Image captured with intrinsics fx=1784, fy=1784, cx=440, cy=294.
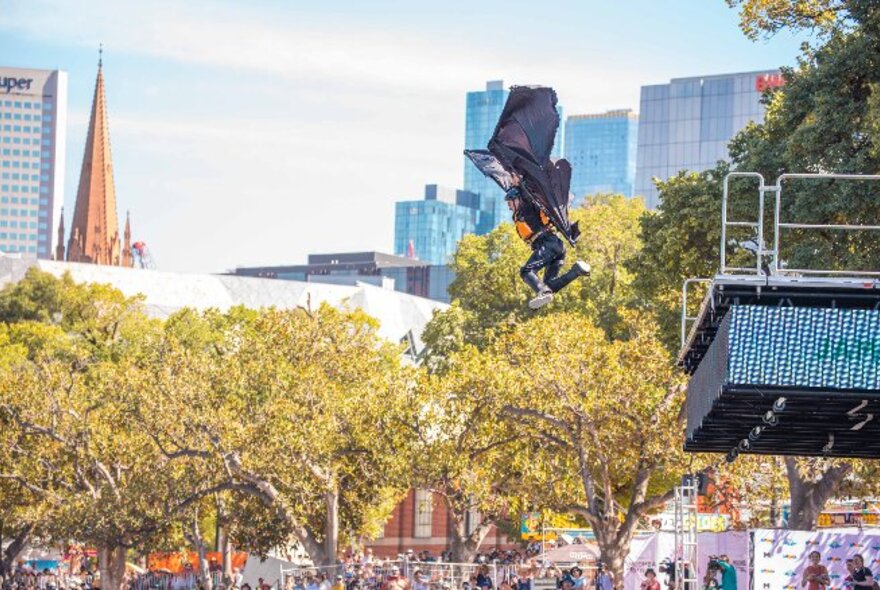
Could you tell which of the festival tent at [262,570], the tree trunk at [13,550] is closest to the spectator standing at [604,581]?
the festival tent at [262,570]

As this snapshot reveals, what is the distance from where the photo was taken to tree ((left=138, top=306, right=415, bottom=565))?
47031 millimetres

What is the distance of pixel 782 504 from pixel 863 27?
2247 cm

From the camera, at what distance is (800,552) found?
2825 centimetres

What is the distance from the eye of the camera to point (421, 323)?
493ft

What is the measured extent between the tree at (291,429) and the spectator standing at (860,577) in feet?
67.2

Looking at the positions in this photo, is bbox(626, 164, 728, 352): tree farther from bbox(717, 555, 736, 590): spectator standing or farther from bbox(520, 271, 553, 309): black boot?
bbox(520, 271, 553, 309): black boot

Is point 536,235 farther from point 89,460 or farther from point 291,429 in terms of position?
point 89,460

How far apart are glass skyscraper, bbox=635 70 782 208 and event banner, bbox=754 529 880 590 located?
164 m

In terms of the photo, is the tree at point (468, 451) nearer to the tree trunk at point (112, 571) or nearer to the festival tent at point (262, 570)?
the tree trunk at point (112, 571)

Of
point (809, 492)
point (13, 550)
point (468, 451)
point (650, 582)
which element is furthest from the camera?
point (13, 550)

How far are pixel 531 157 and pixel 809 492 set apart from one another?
22.5 metres

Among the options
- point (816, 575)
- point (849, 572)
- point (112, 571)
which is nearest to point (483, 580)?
point (816, 575)

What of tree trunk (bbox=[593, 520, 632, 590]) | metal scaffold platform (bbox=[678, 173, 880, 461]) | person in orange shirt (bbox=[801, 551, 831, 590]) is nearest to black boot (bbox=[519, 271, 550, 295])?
metal scaffold platform (bbox=[678, 173, 880, 461])

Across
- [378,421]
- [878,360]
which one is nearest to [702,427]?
[878,360]
